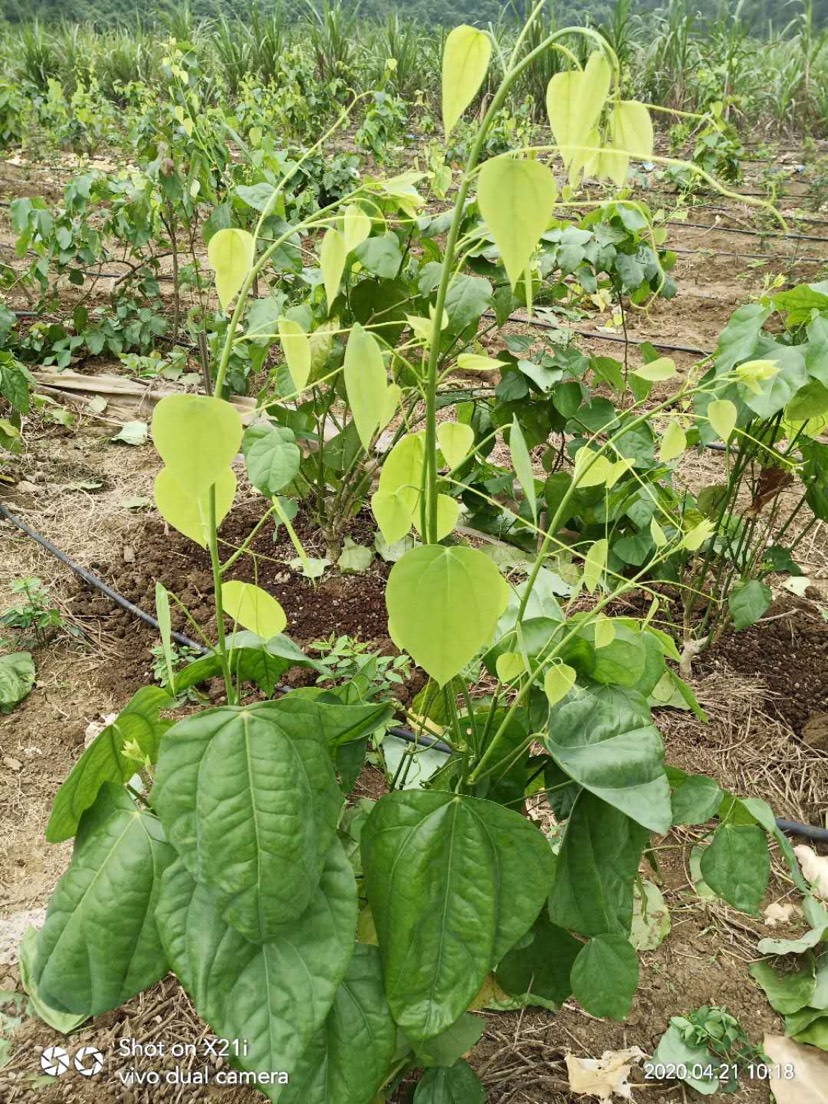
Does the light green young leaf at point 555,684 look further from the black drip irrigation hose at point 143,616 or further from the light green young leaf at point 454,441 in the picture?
the black drip irrigation hose at point 143,616

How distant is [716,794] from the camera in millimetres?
891

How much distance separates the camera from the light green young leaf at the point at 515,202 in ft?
1.60

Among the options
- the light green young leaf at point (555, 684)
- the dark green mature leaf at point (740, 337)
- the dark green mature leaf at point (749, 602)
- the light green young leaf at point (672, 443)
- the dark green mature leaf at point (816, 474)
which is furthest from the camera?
the dark green mature leaf at point (749, 602)

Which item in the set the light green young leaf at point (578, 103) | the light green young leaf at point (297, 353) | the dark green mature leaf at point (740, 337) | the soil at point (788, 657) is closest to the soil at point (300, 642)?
the soil at point (788, 657)

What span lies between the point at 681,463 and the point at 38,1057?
2.51 m

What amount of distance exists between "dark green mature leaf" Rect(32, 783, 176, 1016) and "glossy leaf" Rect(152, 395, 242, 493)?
16.4 inches

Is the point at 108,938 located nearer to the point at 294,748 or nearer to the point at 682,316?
the point at 294,748

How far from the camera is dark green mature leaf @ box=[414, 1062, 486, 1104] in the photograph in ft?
3.26

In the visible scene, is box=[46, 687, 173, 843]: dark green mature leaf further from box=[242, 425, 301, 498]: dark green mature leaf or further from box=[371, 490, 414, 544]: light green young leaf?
box=[242, 425, 301, 498]: dark green mature leaf

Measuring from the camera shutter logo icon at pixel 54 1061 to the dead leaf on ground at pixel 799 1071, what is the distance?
100 centimetres

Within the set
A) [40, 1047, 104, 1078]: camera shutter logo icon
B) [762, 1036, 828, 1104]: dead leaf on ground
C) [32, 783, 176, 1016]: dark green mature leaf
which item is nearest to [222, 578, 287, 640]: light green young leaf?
[32, 783, 176, 1016]: dark green mature leaf

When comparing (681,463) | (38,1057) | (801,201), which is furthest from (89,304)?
(801,201)

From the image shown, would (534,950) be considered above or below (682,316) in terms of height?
above

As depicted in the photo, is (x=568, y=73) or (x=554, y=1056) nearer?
(x=568, y=73)
